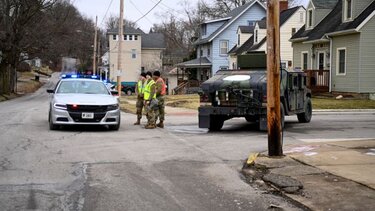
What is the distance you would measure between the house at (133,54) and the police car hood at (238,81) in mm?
66956

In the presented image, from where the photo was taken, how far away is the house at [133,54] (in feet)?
274

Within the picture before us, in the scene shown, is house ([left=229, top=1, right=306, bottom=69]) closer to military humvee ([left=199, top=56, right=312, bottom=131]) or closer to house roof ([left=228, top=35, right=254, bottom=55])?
house roof ([left=228, top=35, right=254, bottom=55])

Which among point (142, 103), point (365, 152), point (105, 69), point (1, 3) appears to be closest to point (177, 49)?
point (105, 69)

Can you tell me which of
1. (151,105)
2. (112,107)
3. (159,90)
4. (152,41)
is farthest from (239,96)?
(152,41)

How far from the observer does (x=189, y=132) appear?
15.9 meters

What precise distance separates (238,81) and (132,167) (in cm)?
645

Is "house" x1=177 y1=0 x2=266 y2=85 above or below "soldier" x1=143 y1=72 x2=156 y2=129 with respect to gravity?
above

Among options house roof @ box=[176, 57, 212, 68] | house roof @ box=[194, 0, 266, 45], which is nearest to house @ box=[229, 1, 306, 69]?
house roof @ box=[194, 0, 266, 45]

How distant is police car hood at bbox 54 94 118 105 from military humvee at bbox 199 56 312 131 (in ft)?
8.69

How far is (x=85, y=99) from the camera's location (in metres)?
15.1

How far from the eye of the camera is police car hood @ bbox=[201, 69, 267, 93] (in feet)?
49.2

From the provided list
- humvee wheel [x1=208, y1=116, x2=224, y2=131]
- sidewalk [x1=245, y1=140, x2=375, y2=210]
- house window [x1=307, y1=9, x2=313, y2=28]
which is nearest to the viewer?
sidewalk [x1=245, y1=140, x2=375, y2=210]

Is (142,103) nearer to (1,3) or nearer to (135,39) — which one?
(1,3)

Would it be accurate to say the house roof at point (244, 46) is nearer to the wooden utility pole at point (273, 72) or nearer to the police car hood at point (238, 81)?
the police car hood at point (238, 81)
